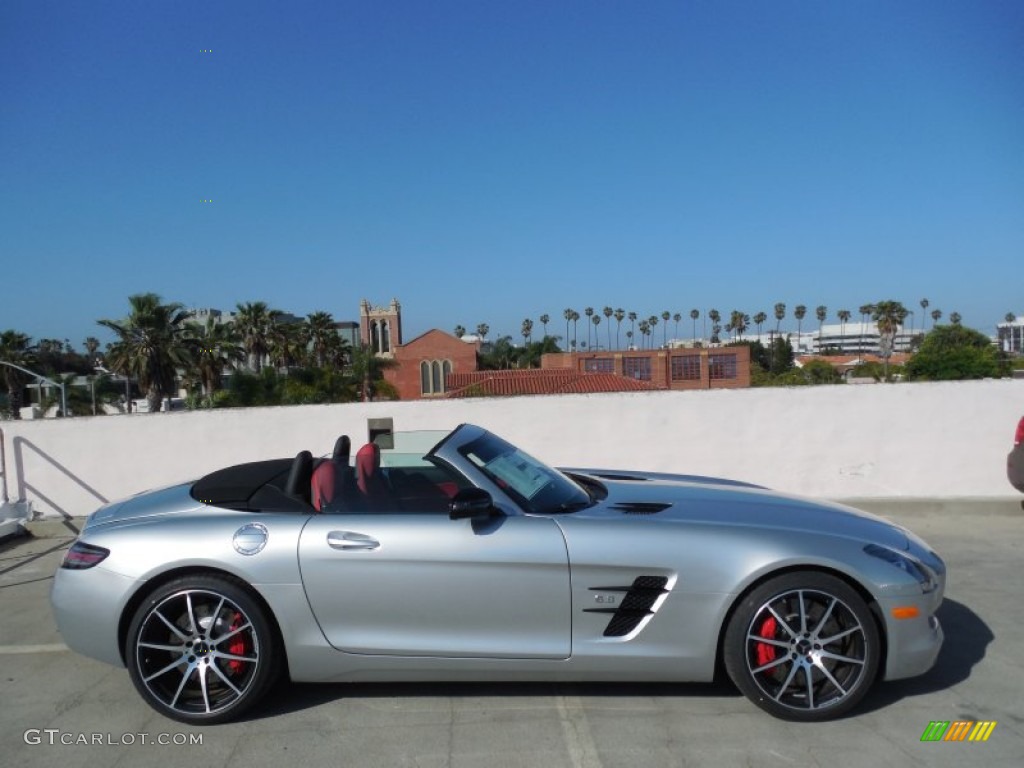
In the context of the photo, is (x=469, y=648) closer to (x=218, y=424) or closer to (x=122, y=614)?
(x=122, y=614)

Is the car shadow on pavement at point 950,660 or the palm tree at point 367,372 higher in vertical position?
the palm tree at point 367,372

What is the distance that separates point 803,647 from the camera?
132 inches

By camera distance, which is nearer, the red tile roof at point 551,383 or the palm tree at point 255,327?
the red tile roof at point 551,383

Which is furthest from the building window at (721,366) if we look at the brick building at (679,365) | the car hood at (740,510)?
the car hood at (740,510)

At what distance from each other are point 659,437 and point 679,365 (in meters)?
66.5

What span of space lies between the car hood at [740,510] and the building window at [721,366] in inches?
2702

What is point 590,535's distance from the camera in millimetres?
3438

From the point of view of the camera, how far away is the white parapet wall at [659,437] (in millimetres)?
7660

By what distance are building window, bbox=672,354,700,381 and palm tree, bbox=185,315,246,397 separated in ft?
130

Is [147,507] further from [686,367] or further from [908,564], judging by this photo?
[686,367]

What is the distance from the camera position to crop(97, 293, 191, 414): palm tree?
39312 millimetres

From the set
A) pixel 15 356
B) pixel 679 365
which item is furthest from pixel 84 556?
pixel 679 365

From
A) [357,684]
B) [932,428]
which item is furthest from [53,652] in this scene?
[932,428]

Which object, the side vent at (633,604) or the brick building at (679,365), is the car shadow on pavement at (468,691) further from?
the brick building at (679,365)
